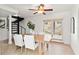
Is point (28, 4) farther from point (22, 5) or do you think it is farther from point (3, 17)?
point (3, 17)

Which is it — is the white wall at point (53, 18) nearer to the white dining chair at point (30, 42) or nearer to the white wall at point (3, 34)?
the white dining chair at point (30, 42)

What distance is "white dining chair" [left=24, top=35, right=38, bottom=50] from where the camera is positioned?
6.99 feet

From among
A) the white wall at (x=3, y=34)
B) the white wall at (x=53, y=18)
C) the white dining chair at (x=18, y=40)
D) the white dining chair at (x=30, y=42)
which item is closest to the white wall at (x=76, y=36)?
the white wall at (x=53, y=18)

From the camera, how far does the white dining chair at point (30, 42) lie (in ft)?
6.99

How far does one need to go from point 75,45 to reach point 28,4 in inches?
39.6

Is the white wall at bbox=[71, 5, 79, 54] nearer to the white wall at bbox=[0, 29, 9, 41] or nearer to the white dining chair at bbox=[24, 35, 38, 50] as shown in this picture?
the white dining chair at bbox=[24, 35, 38, 50]

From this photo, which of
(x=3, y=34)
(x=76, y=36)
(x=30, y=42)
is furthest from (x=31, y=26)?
(x=76, y=36)

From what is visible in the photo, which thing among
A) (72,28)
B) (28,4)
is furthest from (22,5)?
(72,28)

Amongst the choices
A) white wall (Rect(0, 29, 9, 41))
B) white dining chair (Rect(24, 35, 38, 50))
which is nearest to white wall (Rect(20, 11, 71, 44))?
white dining chair (Rect(24, 35, 38, 50))

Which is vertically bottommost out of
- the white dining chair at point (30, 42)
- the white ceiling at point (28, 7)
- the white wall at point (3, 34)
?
the white dining chair at point (30, 42)

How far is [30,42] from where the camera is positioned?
7.23 feet

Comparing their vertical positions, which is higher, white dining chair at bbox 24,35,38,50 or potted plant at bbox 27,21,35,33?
potted plant at bbox 27,21,35,33

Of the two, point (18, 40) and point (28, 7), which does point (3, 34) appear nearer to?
point (18, 40)

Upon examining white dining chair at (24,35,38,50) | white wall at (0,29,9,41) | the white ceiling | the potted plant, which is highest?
the white ceiling
